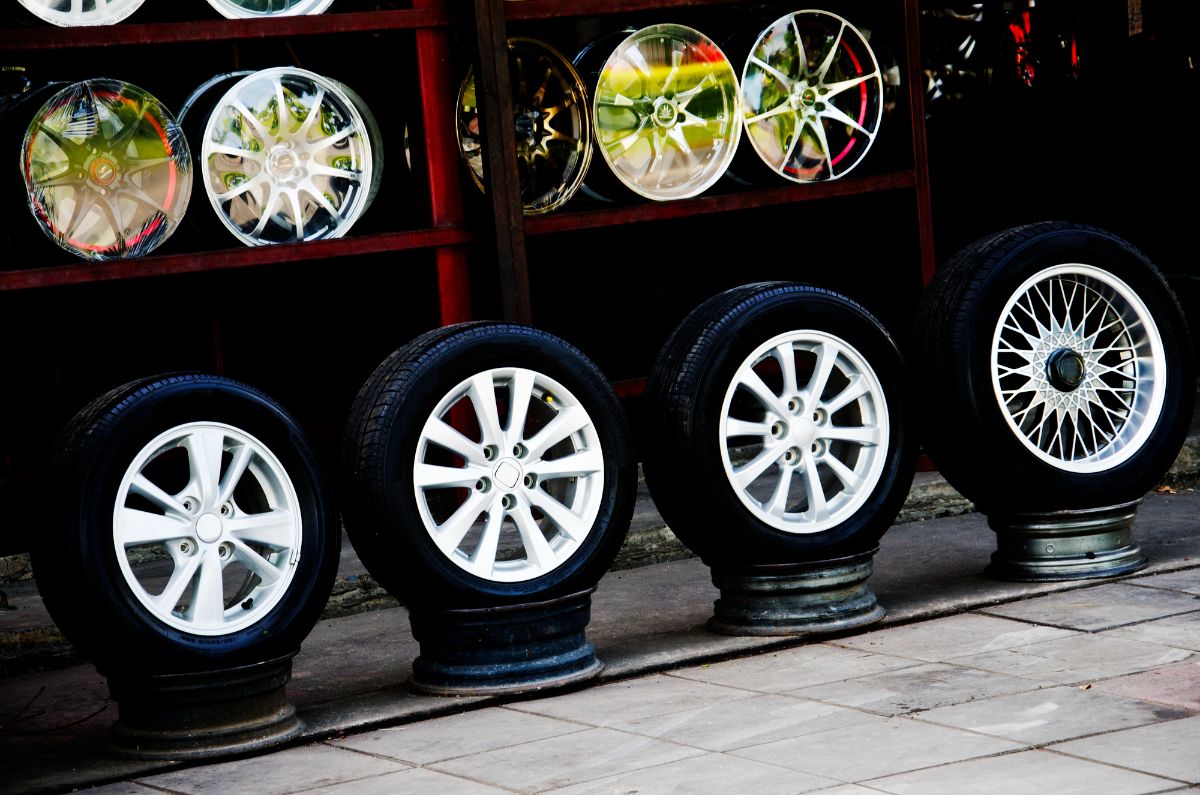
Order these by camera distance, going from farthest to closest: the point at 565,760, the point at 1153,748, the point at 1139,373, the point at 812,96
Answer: the point at 812,96, the point at 1139,373, the point at 565,760, the point at 1153,748

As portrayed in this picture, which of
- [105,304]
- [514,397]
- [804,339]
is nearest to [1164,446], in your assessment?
[804,339]

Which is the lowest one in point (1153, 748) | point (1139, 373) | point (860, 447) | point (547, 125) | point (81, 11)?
point (1153, 748)

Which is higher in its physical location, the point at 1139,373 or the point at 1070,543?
the point at 1139,373

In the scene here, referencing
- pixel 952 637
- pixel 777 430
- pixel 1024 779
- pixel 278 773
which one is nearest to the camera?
pixel 1024 779

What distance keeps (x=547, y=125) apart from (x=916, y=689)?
11.0ft

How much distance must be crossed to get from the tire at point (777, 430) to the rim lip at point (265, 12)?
2.26 meters

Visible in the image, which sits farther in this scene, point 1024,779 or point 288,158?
point 288,158

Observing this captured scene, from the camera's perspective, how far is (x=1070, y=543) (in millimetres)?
5930

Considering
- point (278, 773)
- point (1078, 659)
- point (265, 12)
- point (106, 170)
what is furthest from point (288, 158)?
point (1078, 659)

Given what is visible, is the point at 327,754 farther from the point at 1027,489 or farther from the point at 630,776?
the point at 1027,489

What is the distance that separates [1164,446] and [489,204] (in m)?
2.65

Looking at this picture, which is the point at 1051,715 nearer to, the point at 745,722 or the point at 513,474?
the point at 745,722

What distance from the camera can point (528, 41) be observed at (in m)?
7.25

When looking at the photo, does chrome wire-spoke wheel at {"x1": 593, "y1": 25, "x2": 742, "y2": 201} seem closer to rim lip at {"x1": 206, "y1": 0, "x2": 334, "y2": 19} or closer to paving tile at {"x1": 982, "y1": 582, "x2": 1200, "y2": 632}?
rim lip at {"x1": 206, "y1": 0, "x2": 334, "y2": 19}
